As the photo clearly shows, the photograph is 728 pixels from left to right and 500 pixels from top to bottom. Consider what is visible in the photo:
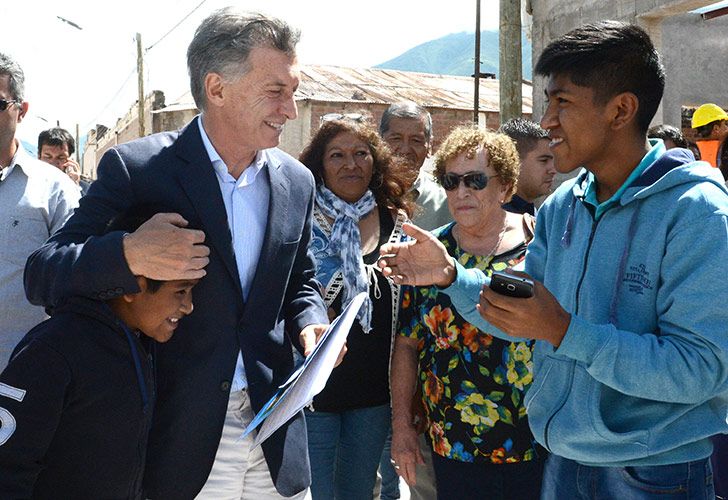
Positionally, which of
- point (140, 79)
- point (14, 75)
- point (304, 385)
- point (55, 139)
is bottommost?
point (304, 385)

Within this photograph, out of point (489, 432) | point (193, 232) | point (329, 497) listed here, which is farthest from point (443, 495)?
point (193, 232)

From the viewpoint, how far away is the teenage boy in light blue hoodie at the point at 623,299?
1.89 metres

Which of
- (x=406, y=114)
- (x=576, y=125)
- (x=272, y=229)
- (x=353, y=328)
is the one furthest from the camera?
(x=406, y=114)

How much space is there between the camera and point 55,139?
24.2 feet

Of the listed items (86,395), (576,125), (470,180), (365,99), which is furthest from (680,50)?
(86,395)

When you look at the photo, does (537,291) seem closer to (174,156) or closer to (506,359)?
(174,156)

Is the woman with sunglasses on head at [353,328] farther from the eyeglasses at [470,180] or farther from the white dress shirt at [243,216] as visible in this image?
the white dress shirt at [243,216]

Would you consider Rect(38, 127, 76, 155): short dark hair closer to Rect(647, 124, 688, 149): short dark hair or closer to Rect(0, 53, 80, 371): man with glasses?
Rect(0, 53, 80, 371): man with glasses

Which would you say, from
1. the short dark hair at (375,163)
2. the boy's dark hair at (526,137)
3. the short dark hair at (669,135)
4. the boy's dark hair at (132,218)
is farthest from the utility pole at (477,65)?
the boy's dark hair at (132,218)

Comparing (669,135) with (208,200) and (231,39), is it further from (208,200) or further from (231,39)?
(208,200)

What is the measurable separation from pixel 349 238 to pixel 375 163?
54cm

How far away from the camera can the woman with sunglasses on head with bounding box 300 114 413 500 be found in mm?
3699

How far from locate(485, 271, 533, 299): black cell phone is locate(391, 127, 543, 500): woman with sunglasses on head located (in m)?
1.28

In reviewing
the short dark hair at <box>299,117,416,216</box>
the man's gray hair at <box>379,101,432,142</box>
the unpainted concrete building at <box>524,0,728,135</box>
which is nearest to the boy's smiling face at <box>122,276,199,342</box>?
the short dark hair at <box>299,117,416,216</box>
